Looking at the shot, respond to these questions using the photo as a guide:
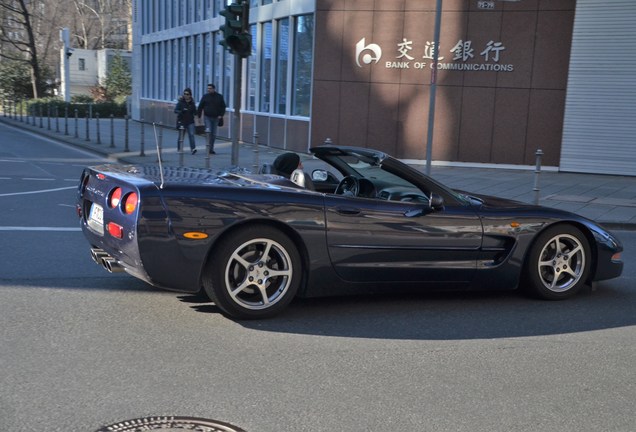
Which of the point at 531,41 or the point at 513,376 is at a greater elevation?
the point at 531,41

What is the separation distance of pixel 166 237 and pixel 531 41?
52.3ft

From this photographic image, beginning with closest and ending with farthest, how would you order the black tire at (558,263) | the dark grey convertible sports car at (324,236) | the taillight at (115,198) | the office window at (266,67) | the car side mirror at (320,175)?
the dark grey convertible sports car at (324,236), the taillight at (115,198), the black tire at (558,263), the car side mirror at (320,175), the office window at (266,67)

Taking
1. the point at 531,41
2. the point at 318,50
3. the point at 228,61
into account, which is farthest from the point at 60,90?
the point at 531,41

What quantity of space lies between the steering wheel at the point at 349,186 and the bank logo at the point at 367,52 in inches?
578

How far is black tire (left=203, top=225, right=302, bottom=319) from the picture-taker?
511cm

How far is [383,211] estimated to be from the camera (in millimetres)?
5547

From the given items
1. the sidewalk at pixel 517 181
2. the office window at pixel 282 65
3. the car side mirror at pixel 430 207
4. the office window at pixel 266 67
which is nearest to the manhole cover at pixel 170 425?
the car side mirror at pixel 430 207

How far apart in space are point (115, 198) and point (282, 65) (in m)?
19.6

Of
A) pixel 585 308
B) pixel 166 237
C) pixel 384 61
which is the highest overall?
pixel 384 61

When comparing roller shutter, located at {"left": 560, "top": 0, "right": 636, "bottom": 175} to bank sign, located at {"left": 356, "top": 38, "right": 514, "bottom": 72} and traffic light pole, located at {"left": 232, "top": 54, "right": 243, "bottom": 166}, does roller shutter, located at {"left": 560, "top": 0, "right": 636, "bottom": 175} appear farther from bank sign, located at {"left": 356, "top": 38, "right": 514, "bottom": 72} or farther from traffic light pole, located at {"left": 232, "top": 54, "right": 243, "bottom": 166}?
traffic light pole, located at {"left": 232, "top": 54, "right": 243, "bottom": 166}

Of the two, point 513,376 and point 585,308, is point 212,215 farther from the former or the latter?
point 585,308

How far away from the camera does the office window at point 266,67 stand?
82.4ft

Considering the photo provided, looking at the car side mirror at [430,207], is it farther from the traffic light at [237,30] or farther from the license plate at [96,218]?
the traffic light at [237,30]

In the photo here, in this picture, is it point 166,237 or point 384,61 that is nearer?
point 166,237
